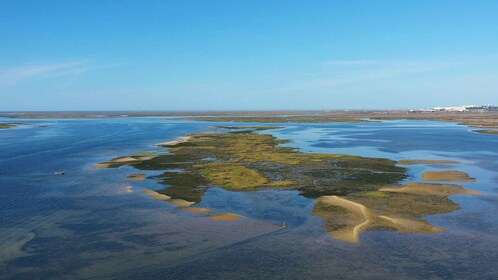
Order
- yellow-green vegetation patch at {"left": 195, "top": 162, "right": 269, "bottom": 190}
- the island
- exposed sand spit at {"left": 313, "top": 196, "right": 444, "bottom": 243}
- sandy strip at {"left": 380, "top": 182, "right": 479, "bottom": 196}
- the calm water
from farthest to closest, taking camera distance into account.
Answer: yellow-green vegetation patch at {"left": 195, "top": 162, "right": 269, "bottom": 190} → sandy strip at {"left": 380, "top": 182, "right": 479, "bottom": 196} → the island → exposed sand spit at {"left": 313, "top": 196, "right": 444, "bottom": 243} → the calm water

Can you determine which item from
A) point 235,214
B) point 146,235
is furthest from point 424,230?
point 146,235

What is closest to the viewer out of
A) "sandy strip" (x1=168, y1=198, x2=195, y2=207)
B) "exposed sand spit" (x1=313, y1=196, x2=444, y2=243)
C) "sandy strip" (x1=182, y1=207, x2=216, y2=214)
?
"exposed sand spit" (x1=313, y1=196, x2=444, y2=243)

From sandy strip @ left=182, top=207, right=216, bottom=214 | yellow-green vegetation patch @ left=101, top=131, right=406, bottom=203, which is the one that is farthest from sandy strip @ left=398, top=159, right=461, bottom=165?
sandy strip @ left=182, top=207, right=216, bottom=214

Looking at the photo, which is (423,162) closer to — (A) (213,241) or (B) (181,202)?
(B) (181,202)

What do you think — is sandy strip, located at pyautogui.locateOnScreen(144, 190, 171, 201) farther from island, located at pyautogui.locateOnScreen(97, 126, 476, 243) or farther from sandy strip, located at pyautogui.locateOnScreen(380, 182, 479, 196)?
sandy strip, located at pyautogui.locateOnScreen(380, 182, 479, 196)

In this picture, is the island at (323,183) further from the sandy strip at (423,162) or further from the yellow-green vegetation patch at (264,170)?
the sandy strip at (423,162)

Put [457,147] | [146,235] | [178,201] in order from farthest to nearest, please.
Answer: [457,147] → [178,201] → [146,235]

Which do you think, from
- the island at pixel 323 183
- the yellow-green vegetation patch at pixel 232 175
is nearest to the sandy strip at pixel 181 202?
the island at pixel 323 183

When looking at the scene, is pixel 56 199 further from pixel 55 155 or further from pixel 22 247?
pixel 55 155
